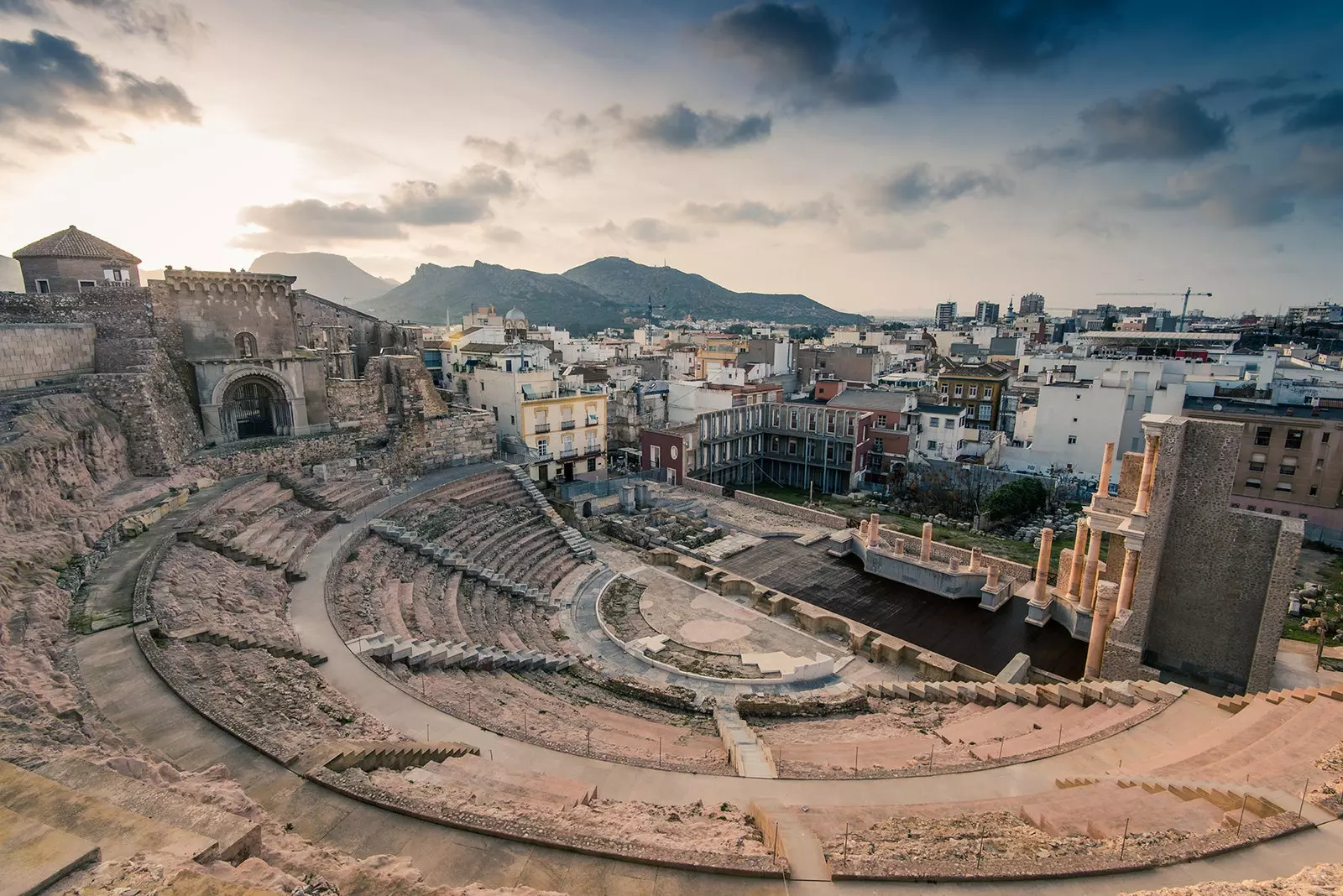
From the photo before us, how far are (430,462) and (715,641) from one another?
61.1 feet

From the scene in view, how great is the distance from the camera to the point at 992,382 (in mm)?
58344

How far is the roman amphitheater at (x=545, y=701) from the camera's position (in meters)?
7.86

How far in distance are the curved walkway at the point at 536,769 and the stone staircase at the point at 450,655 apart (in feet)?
2.54

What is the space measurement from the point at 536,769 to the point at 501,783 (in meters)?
0.96

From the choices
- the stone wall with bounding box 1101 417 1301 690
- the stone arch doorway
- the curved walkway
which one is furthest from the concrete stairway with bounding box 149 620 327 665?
the stone wall with bounding box 1101 417 1301 690

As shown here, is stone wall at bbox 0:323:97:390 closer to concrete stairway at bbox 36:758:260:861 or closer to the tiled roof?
the tiled roof

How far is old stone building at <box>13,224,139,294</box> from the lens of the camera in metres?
26.6

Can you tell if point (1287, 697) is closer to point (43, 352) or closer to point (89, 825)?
point (89, 825)

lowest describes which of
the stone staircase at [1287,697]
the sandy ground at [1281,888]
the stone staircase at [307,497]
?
the stone staircase at [1287,697]

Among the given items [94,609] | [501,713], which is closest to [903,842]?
[501,713]

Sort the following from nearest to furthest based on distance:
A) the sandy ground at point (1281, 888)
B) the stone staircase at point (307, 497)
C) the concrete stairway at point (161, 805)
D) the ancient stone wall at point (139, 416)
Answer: the concrete stairway at point (161, 805)
the sandy ground at point (1281, 888)
the ancient stone wall at point (139, 416)
the stone staircase at point (307, 497)

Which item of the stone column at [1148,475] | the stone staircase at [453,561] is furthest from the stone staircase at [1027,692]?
the stone staircase at [453,561]

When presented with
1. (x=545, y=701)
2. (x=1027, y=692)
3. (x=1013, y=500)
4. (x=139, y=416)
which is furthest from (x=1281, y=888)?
(x=1013, y=500)

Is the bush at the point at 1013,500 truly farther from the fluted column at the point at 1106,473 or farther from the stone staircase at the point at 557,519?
the stone staircase at the point at 557,519
